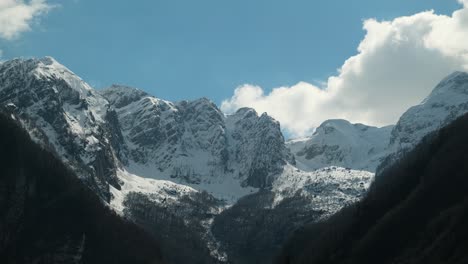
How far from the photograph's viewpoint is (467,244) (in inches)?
7731

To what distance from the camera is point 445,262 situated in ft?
644

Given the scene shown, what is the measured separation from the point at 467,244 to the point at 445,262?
275 inches
